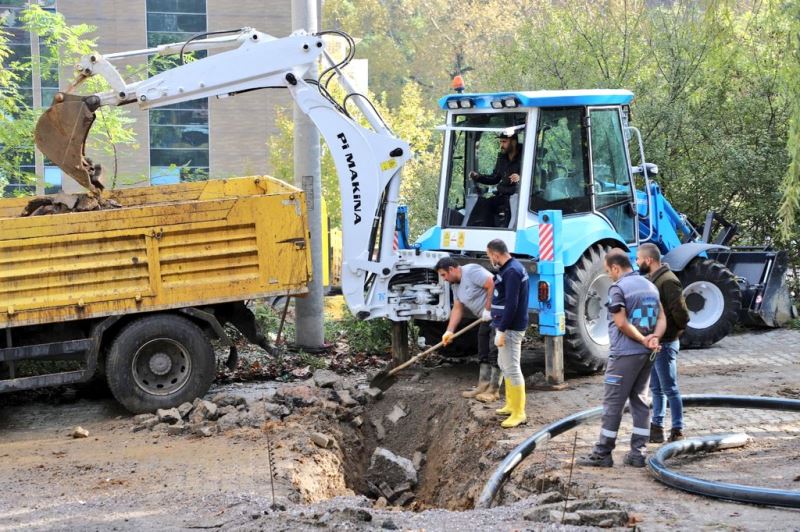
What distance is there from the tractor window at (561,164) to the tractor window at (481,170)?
9.1 inches

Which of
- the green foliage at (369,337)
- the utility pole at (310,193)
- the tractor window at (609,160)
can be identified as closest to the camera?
the tractor window at (609,160)

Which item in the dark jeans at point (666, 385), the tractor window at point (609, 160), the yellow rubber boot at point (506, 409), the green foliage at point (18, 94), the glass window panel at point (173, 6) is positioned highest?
the glass window panel at point (173, 6)

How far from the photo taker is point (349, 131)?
36.3 ft

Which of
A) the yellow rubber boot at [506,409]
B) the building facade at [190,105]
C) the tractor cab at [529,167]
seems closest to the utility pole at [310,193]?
the tractor cab at [529,167]

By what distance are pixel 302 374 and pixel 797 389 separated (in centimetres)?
568

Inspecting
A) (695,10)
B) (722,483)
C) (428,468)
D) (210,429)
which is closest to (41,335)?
(210,429)

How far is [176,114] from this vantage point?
4441 cm

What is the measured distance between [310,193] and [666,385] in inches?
238

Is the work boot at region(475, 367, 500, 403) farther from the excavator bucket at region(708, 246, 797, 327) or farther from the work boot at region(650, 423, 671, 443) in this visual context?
the excavator bucket at region(708, 246, 797, 327)

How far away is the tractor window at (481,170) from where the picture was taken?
37.4 feet

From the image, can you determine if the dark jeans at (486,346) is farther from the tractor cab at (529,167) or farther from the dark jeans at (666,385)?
the dark jeans at (666,385)

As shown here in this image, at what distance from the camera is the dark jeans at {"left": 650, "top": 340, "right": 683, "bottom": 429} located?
8.53 meters

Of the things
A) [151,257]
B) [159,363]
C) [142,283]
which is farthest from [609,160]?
[159,363]

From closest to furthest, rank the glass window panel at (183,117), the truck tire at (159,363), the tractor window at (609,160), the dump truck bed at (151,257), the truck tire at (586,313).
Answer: the dump truck bed at (151,257), the truck tire at (159,363), the truck tire at (586,313), the tractor window at (609,160), the glass window panel at (183,117)
